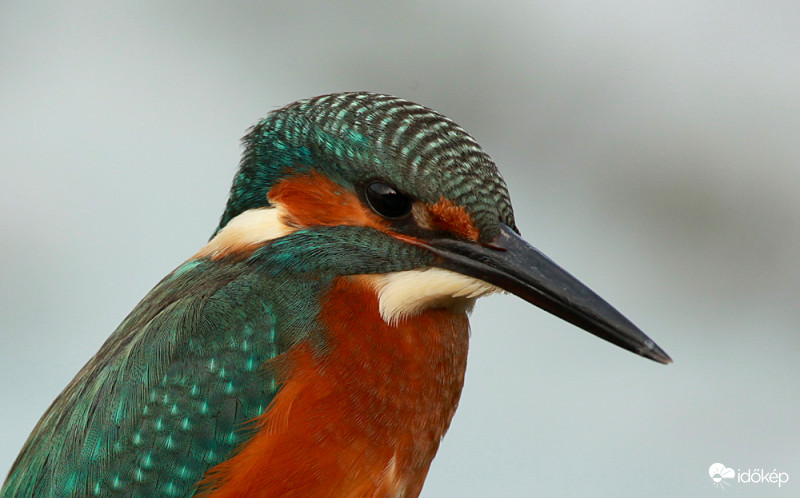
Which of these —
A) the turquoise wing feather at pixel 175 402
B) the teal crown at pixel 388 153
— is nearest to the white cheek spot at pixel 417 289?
the teal crown at pixel 388 153

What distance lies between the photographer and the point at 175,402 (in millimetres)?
2053

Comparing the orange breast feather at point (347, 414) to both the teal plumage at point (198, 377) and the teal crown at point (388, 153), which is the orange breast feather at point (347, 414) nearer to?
the teal plumage at point (198, 377)

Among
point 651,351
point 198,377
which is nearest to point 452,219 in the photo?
point 651,351

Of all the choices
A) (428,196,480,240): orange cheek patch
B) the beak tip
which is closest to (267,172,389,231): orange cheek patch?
(428,196,480,240): orange cheek patch

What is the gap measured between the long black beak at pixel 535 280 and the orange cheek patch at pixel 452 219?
0.8 inches

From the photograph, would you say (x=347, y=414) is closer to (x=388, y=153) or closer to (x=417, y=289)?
(x=417, y=289)

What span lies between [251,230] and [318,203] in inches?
7.0

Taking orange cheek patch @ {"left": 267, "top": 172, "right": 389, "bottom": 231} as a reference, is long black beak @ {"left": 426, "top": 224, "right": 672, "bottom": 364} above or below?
below

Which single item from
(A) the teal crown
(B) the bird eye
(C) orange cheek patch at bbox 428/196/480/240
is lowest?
(C) orange cheek patch at bbox 428/196/480/240

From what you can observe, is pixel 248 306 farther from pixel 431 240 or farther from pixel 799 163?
pixel 799 163

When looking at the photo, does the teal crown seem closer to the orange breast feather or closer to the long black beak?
the long black beak

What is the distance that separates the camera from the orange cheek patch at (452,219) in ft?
6.51

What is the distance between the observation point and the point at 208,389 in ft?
6.79

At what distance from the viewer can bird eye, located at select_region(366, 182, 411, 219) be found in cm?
201
